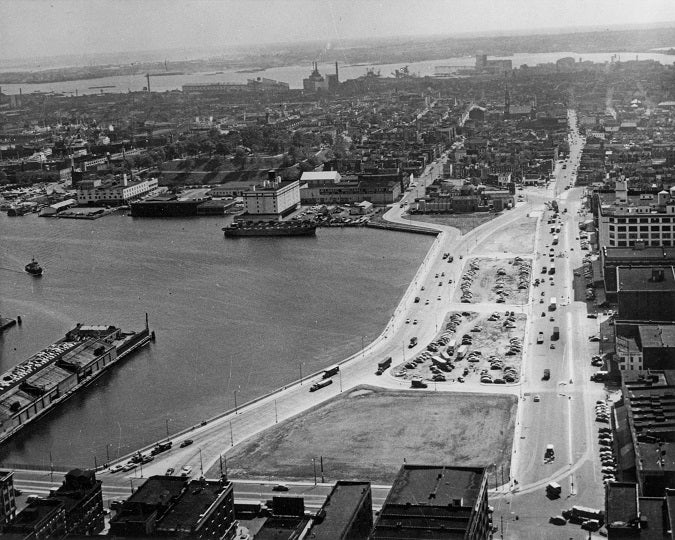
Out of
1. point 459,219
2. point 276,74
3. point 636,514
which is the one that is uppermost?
point 276,74

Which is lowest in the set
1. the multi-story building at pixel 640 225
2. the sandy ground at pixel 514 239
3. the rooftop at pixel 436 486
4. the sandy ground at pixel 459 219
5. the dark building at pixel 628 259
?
the sandy ground at pixel 459 219

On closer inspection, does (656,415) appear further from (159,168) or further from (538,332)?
(159,168)

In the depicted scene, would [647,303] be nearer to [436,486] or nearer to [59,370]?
[436,486]

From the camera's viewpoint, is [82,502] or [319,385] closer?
[82,502]

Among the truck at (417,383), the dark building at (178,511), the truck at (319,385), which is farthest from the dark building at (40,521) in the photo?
the truck at (417,383)

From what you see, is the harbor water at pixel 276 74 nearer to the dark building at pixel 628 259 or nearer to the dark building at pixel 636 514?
the dark building at pixel 628 259

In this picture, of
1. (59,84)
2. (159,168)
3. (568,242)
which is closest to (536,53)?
(59,84)

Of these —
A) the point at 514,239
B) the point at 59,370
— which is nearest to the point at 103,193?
the point at 514,239
